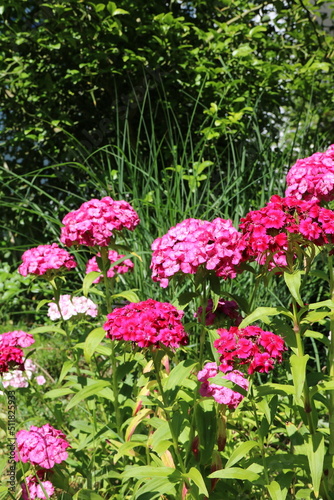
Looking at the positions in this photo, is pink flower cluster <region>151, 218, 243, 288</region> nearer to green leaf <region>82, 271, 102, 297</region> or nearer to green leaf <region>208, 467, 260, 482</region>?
green leaf <region>82, 271, 102, 297</region>

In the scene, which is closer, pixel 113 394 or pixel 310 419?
pixel 310 419

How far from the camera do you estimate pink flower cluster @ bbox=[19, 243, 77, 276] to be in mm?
2252

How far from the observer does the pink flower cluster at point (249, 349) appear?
163 centimetres

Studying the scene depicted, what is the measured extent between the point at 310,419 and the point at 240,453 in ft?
0.81

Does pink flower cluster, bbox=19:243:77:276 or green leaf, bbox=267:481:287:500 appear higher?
pink flower cluster, bbox=19:243:77:276

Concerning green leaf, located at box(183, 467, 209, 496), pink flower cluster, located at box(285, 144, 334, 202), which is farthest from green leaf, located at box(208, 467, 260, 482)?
pink flower cluster, located at box(285, 144, 334, 202)

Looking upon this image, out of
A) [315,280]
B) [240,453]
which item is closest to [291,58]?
[315,280]

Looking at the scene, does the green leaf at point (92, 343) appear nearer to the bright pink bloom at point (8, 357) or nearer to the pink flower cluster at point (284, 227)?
the bright pink bloom at point (8, 357)

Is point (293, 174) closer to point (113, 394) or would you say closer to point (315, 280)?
point (113, 394)

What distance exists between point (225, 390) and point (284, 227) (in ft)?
1.75

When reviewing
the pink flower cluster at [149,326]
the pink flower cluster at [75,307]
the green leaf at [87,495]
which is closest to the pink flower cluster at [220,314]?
the pink flower cluster at [149,326]

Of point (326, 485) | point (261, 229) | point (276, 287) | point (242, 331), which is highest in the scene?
point (261, 229)

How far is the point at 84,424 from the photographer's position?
2.44 metres

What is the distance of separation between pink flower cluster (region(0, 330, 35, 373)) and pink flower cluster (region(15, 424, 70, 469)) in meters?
0.24
